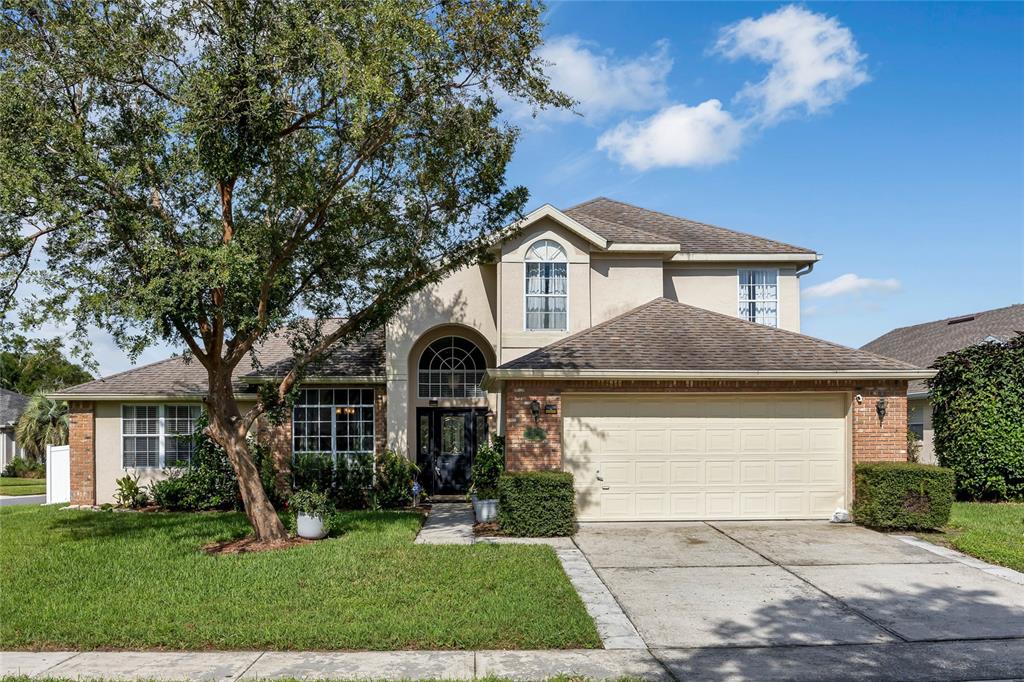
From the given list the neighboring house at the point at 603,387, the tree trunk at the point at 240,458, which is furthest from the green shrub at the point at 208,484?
the tree trunk at the point at 240,458

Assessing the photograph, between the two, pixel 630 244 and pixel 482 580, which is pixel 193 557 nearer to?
pixel 482 580

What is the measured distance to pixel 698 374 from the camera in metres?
12.6

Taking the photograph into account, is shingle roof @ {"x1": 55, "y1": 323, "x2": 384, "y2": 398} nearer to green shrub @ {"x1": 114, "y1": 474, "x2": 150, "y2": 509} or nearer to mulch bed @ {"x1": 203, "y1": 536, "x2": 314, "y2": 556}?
green shrub @ {"x1": 114, "y1": 474, "x2": 150, "y2": 509}

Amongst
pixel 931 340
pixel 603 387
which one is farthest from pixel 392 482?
pixel 931 340

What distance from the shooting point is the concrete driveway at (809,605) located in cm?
625

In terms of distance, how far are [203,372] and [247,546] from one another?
319 inches

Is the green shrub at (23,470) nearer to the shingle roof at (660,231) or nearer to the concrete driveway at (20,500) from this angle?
the concrete driveway at (20,500)

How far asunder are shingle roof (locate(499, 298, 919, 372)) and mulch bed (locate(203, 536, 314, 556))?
4398 mm

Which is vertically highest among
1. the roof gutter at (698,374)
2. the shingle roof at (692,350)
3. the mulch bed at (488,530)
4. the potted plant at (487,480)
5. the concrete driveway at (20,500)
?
the shingle roof at (692,350)

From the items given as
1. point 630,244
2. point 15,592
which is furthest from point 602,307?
point 15,592

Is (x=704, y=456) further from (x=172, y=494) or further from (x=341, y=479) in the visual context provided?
(x=172, y=494)

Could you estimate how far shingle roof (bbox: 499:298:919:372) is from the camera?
41.8ft

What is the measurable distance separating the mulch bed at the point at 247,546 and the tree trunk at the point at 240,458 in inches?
5.1

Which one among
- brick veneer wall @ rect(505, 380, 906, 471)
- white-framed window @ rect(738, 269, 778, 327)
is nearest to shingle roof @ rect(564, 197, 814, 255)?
white-framed window @ rect(738, 269, 778, 327)
